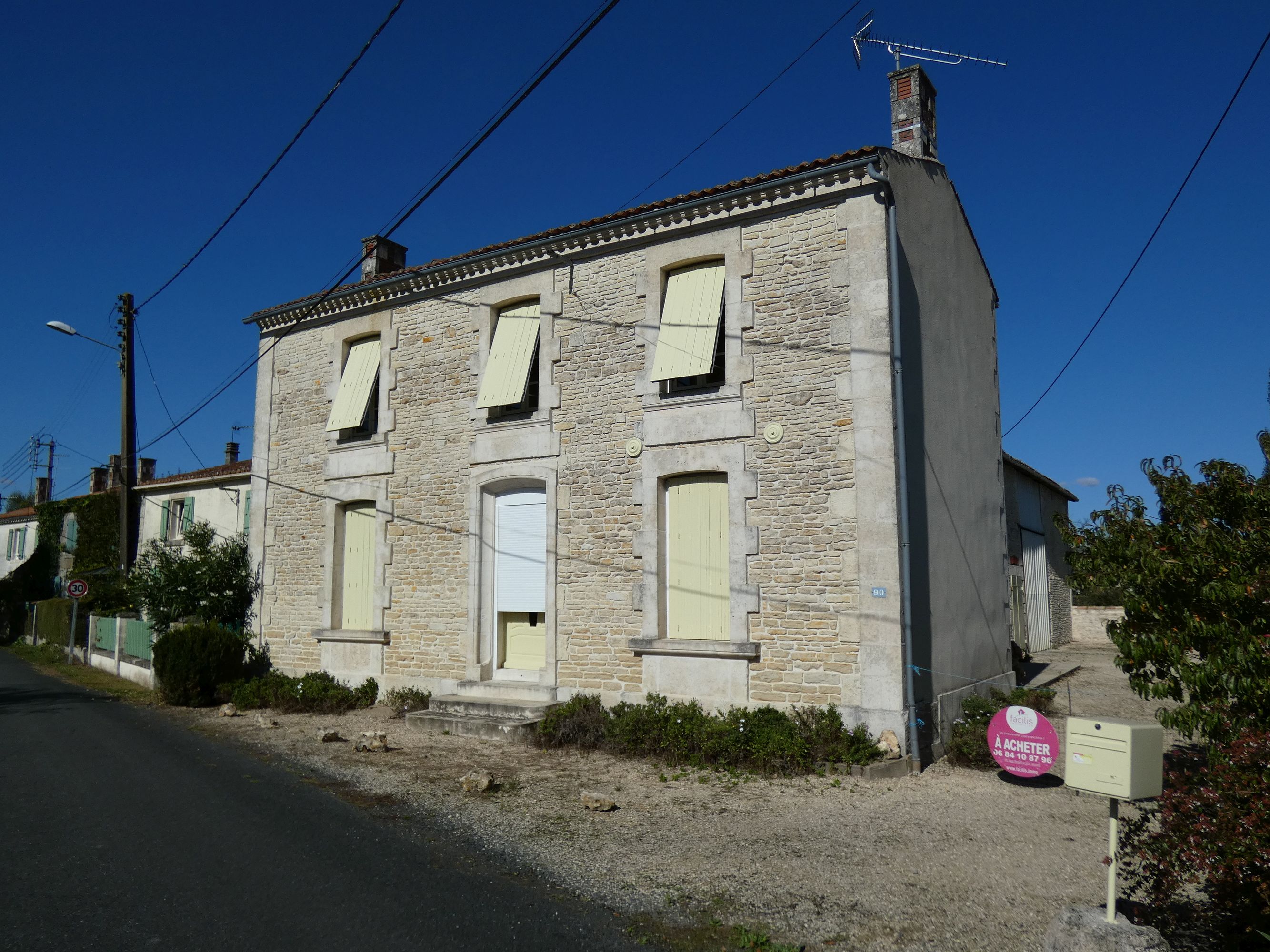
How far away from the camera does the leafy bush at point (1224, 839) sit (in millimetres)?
3533

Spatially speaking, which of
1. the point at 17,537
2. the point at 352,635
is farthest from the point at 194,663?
the point at 17,537

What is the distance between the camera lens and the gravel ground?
4836 millimetres

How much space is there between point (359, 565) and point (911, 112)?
407 inches

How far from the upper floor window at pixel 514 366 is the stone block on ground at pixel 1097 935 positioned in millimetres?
8870

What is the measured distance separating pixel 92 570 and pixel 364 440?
732 inches

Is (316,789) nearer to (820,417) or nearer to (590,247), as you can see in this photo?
(820,417)

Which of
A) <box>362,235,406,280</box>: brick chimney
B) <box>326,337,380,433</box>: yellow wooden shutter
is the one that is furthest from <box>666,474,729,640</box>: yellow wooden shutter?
<box>362,235,406,280</box>: brick chimney

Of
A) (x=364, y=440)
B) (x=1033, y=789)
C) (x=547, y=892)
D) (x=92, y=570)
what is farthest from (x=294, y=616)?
(x=92, y=570)

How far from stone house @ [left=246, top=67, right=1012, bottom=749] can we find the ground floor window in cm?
3

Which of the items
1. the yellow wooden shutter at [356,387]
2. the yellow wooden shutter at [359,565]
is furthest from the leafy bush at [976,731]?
the yellow wooden shutter at [356,387]

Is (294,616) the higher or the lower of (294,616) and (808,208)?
the lower

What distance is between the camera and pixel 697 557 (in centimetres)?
1005

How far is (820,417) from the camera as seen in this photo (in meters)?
9.23

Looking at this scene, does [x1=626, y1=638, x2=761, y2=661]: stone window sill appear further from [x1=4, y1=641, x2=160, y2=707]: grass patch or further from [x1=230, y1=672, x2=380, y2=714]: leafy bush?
[x1=4, y1=641, x2=160, y2=707]: grass patch
